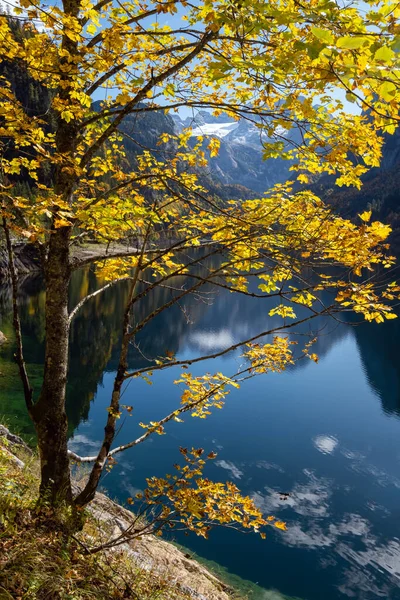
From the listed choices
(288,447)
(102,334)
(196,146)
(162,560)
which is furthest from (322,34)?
(102,334)

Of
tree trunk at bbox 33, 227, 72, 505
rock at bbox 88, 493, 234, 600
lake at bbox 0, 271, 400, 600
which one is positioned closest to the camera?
tree trunk at bbox 33, 227, 72, 505

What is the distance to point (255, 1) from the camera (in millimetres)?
2992

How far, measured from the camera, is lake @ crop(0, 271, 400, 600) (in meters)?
12.5

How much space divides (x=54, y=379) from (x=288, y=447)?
1716 cm

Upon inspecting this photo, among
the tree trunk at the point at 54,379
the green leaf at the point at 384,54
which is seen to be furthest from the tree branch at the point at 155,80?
the green leaf at the point at 384,54

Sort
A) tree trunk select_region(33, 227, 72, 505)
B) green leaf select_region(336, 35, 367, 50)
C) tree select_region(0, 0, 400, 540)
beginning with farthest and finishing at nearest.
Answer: tree trunk select_region(33, 227, 72, 505)
tree select_region(0, 0, 400, 540)
green leaf select_region(336, 35, 367, 50)

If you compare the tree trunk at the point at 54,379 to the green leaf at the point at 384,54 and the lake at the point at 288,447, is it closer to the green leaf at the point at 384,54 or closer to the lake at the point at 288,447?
the lake at the point at 288,447

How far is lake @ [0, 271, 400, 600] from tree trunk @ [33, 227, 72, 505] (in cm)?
155

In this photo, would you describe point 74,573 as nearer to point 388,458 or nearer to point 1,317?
point 388,458

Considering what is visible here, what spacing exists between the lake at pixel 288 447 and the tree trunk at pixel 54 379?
155 cm

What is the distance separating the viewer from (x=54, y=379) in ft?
16.6

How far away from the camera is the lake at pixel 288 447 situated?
41.1 ft

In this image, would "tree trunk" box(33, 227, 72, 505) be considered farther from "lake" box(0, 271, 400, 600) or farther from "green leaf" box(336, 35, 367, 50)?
"green leaf" box(336, 35, 367, 50)

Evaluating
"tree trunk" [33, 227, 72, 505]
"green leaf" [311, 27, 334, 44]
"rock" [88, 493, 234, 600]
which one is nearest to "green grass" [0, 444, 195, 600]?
"tree trunk" [33, 227, 72, 505]
